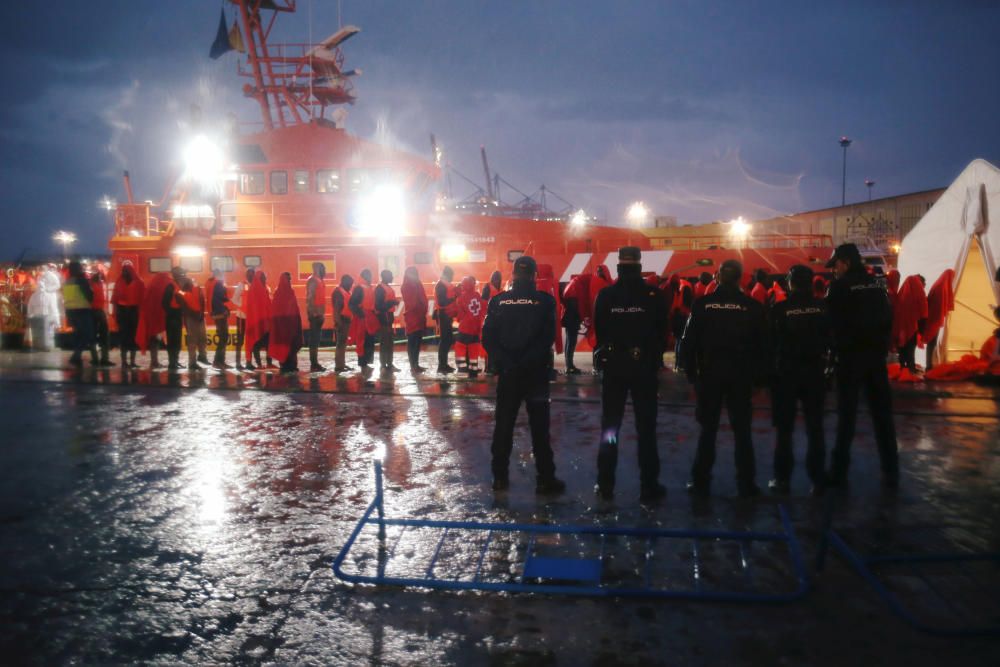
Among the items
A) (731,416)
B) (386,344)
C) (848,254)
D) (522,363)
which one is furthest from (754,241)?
(522,363)

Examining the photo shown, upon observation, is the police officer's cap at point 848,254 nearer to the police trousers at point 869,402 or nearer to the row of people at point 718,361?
the row of people at point 718,361

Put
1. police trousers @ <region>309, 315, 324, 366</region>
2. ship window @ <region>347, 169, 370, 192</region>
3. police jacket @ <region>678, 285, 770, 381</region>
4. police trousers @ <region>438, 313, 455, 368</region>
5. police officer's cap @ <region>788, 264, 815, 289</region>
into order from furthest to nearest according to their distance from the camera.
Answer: ship window @ <region>347, 169, 370, 192</region>
police trousers @ <region>309, 315, 324, 366</region>
police trousers @ <region>438, 313, 455, 368</region>
police officer's cap @ <region>788, 264, 815, 289</region>
police jacket @ <region>678, 285, 770, 381</region>

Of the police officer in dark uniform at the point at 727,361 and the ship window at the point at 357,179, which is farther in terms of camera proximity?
the ship window at the point at 357,179

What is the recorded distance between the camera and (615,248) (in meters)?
17.3

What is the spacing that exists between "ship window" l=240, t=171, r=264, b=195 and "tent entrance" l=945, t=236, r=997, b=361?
1561 centimetres

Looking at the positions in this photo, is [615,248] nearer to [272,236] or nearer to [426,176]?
[426,176]

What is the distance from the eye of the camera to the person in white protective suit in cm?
1748

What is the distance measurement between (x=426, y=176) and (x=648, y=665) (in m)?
17.5

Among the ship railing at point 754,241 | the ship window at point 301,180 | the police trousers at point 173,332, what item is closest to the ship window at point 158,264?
the ship window at point 301,180

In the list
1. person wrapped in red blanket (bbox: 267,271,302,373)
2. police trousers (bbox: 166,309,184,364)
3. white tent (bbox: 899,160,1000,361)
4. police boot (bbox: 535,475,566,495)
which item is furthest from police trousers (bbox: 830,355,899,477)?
police trousers (bbox: 166,309,184,364)

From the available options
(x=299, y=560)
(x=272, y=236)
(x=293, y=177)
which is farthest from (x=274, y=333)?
(x=299, y=560)

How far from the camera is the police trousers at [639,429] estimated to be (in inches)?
218

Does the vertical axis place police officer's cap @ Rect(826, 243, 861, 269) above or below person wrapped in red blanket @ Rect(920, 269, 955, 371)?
above

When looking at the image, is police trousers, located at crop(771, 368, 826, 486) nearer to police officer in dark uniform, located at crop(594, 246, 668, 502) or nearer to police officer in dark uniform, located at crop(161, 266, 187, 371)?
police officer in dark uniform, located at crop(594, 246, 668, 502)
